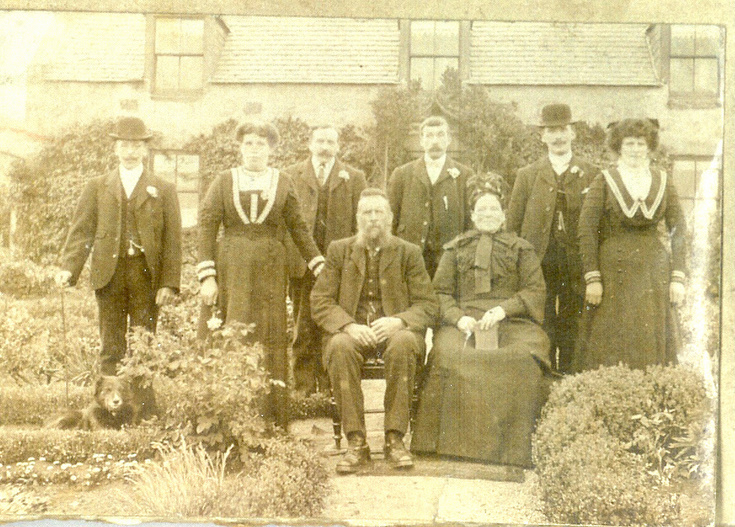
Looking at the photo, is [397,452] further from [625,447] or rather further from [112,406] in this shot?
[112,406]

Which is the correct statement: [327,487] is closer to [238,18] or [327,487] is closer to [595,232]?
[595,232]

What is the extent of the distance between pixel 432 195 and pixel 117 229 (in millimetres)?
1800

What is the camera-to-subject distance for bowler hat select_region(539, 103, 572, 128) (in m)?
4.46

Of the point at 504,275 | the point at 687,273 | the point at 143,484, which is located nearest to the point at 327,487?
the point at 143,484

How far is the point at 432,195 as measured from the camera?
4.44 metres

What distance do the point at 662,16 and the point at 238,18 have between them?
2498mm

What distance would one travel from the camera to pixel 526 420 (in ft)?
14.1

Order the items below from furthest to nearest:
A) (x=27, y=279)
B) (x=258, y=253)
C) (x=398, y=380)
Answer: (x=27, y=279) → (x=258, y=253) → (x=398, y=380)

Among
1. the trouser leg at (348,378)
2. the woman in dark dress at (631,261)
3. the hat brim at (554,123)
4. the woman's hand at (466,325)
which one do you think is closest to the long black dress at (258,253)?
the trouser leg at (348,378)

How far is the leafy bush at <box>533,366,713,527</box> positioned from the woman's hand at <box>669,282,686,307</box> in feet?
1.22

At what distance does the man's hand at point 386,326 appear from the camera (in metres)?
4.30

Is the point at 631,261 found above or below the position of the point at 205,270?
above

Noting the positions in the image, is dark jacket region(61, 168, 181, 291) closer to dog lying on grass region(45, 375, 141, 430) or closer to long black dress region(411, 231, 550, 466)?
dog lying on grass region(45, 375, 141, 430)

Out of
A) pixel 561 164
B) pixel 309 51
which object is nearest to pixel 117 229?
pixel 309 51
